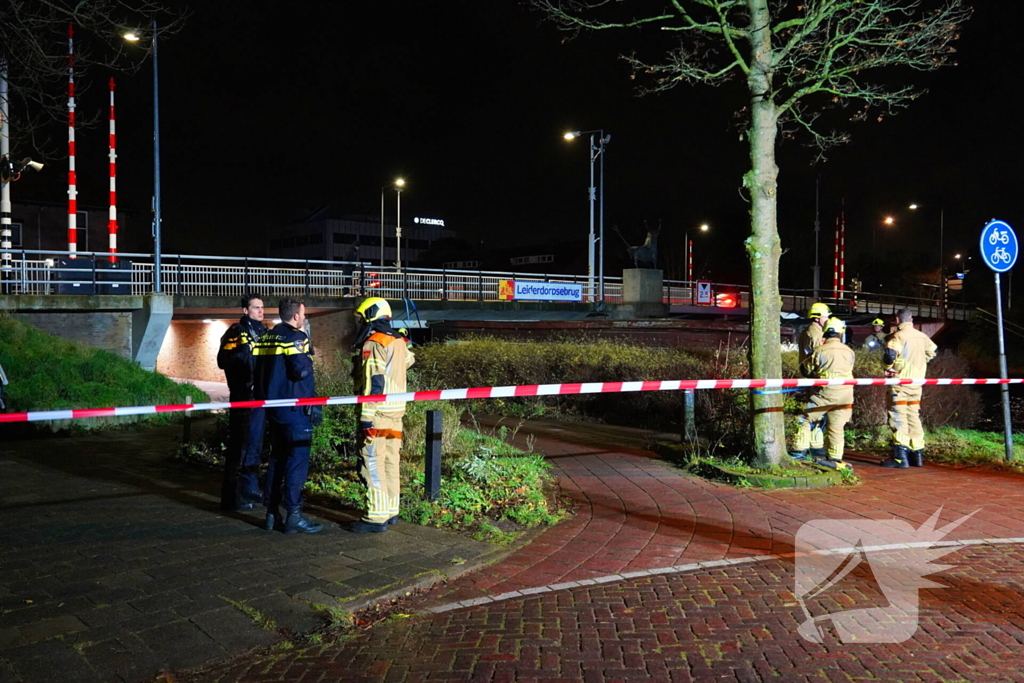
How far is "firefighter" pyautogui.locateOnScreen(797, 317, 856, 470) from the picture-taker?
321 inches

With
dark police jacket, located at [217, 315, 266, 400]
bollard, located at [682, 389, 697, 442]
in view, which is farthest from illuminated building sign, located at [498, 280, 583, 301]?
dark police jacket, located at [217, 315, 266, 400]

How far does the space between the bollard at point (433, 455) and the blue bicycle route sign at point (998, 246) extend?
6705 millimetres

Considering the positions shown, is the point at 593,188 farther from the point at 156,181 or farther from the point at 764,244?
the point at 764,244

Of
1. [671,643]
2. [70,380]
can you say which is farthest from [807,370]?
[70,380]

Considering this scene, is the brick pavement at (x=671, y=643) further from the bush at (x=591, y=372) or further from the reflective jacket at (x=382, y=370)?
the bush at (x=591, y=372)

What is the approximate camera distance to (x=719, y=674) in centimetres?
349

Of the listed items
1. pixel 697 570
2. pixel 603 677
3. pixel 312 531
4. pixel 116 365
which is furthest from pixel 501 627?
pixel 116 365

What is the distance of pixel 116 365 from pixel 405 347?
368 inches

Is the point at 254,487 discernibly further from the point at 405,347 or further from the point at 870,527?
the point at 870,527

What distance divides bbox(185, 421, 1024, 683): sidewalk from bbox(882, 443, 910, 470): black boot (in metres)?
1.60

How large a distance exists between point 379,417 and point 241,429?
4.35 feet

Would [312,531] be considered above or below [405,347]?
below

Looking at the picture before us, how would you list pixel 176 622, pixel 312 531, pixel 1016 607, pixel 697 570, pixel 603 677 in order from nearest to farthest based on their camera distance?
pixel 603 677
pixel 176 622
pixel 1016 607
pixel 697 570
pixel 312 531

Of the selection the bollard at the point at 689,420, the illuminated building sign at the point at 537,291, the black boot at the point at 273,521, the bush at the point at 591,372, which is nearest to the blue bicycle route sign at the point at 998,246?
the bush at the point at 591,372
